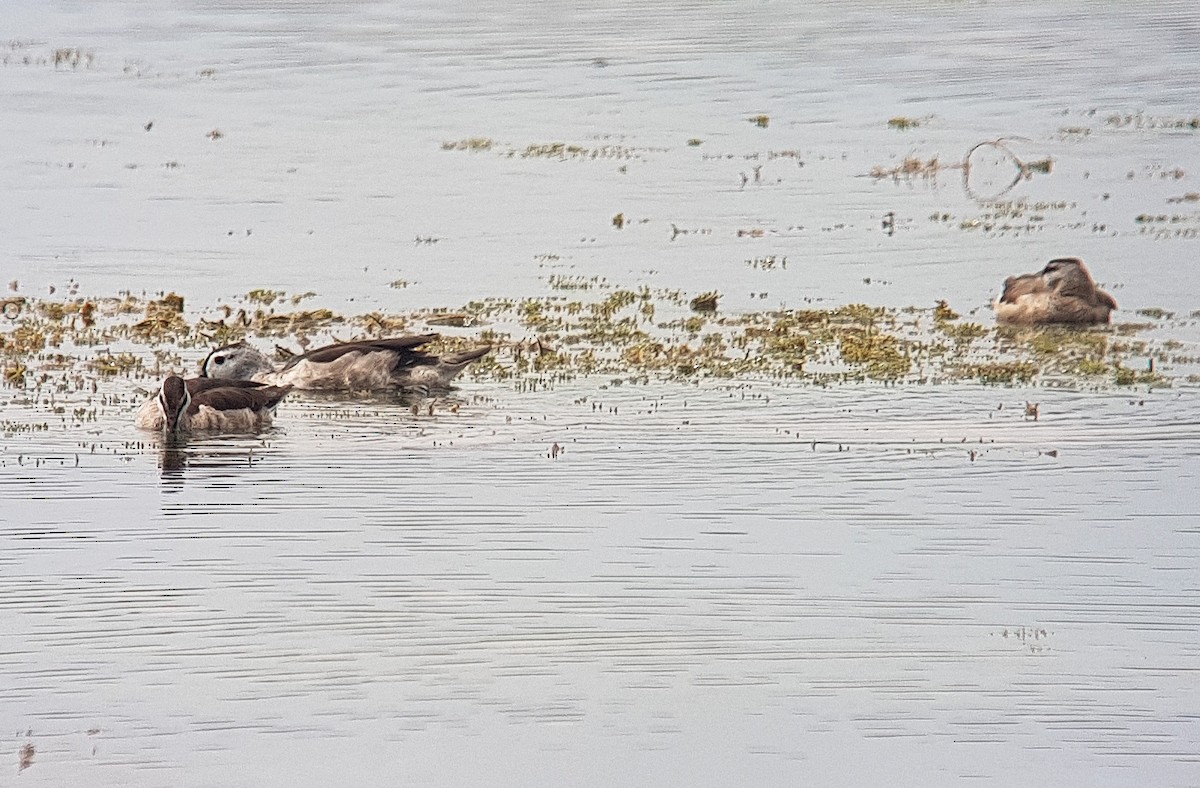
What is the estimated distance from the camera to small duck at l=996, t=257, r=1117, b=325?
2259 centimetres

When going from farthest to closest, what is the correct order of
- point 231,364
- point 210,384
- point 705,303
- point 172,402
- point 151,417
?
point 705,303, point 231,364, point 210,384, point 151,417, point 172,402

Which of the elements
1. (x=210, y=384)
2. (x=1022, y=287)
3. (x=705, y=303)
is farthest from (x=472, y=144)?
(x=210, y=384)

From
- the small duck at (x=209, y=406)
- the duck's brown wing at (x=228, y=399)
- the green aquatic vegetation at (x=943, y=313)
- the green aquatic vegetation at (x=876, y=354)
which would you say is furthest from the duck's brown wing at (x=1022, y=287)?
the duck's brown wing at (x=228, y=399)

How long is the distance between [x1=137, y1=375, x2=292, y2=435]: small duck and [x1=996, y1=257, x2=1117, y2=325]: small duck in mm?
7898

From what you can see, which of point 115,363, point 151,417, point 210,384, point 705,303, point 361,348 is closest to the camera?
point 151,417

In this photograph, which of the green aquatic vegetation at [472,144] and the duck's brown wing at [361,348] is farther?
the green aquatic vegetation at [472,144]

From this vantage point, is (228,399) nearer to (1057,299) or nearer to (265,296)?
(265,296)

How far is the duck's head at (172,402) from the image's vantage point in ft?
57.1

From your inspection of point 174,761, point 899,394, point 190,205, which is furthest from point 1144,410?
point 190,205

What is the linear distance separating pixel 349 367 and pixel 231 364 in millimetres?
966

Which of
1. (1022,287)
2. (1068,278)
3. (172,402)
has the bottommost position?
(172,402)

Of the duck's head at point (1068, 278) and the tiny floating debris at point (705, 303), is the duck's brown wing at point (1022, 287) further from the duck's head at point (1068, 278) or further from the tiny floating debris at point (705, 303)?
the tiny floating debris at point (705, 303)

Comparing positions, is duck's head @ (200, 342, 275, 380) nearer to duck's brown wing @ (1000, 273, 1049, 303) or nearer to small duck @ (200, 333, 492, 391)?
small duck @ (200, 333, 492, 391)

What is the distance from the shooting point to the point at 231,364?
1945 cm
